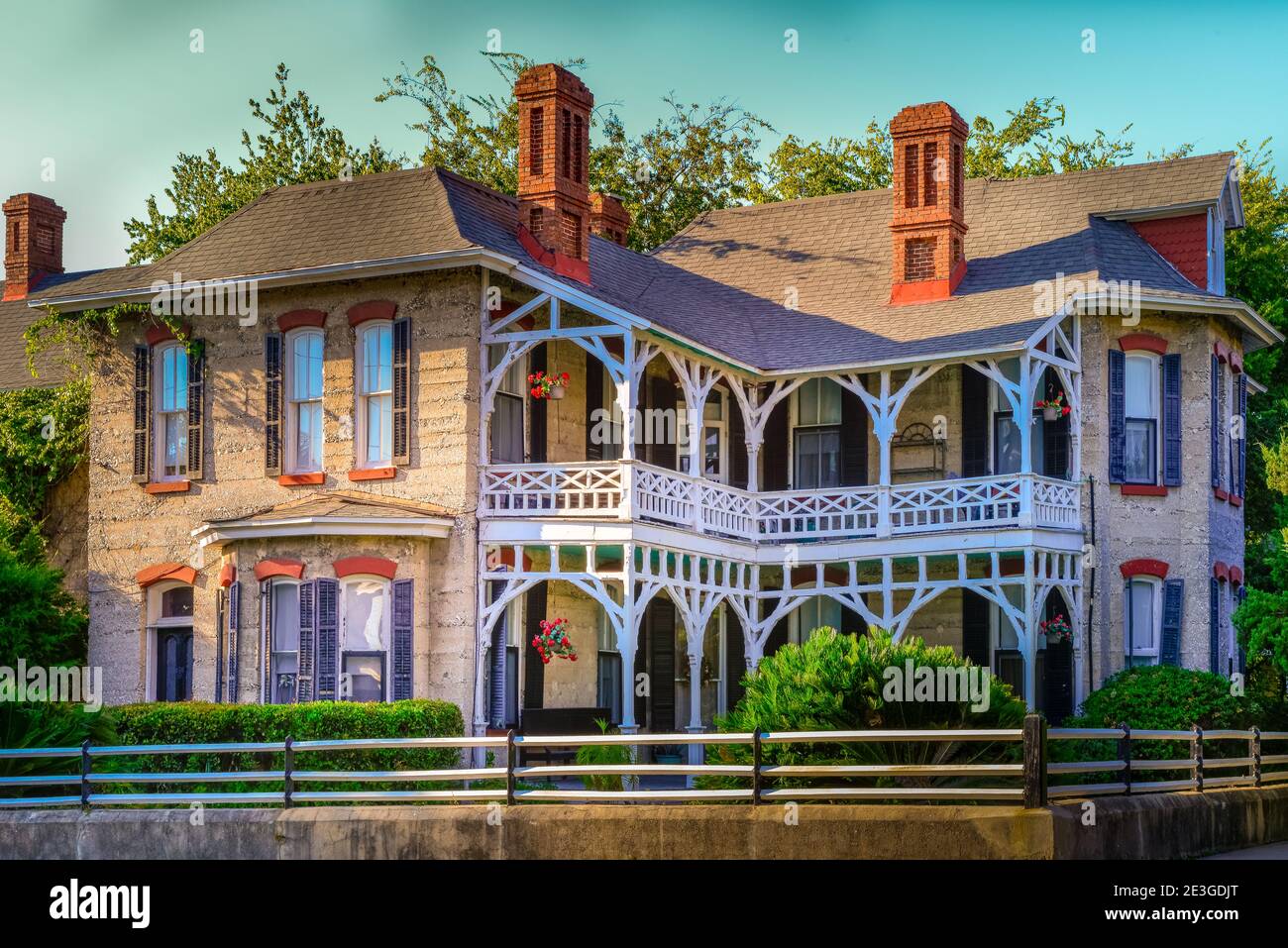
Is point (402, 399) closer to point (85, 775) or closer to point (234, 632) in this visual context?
point (234, 632)

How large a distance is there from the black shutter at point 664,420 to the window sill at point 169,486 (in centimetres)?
705

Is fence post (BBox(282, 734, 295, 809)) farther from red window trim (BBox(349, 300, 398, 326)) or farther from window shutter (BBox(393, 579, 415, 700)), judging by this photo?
red window trim (BBox(349, 300, 398, 326))

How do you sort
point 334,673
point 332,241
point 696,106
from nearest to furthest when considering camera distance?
Result: 1. point 334,673
2. point 332,241
3. point 696,106

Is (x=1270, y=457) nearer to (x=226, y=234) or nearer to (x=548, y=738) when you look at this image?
(x=548, y=738)

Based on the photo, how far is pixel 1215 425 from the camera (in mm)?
30875

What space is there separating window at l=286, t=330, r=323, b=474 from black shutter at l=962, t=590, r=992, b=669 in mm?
9941

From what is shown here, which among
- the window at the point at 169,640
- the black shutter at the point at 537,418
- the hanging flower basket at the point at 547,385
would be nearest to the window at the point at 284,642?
the window at the point at 169,640

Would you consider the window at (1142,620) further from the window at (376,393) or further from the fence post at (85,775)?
the fence post at (85,775)

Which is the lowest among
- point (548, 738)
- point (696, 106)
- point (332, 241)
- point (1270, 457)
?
point (548, 738)

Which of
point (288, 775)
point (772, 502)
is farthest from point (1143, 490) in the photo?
point (288, 775)

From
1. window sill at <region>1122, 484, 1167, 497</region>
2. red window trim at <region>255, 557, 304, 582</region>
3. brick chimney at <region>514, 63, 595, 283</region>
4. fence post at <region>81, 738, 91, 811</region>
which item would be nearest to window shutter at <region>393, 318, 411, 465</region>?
red window trim at <region>255, 557, 304, 582</region>

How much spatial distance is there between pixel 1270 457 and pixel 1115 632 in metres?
3.81
